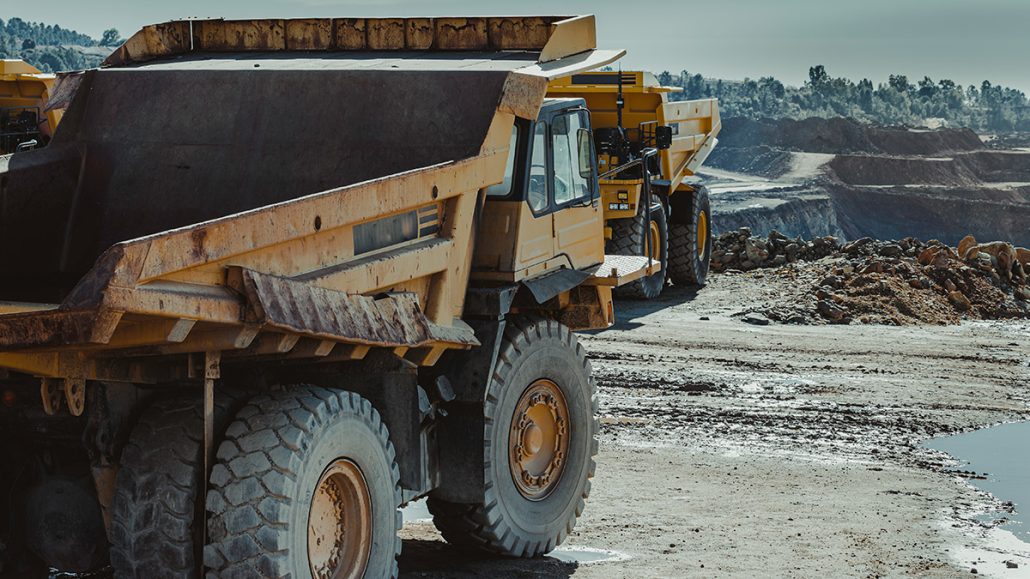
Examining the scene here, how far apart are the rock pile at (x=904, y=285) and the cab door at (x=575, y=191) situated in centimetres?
1084

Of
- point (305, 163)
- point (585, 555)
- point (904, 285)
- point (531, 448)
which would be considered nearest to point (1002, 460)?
point (585, 555)

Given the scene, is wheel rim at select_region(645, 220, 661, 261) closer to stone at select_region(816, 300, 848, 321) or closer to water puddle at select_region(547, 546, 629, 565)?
stone at select_region(816, 300, 848, 321)

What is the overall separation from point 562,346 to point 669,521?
167cm

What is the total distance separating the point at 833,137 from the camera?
9562 centimetres

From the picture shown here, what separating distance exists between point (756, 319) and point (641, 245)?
1.87m

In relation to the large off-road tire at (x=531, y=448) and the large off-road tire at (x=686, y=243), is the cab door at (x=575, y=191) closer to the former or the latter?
the large off-road tire at (x=531, y=448)

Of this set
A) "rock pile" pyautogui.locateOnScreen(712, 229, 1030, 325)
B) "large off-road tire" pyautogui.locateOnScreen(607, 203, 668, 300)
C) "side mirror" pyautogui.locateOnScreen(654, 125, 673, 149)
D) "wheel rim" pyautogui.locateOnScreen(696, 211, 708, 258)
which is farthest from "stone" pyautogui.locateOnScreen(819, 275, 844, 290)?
"side mirror" pyautogui.locateOnScreen(654, 125, 673, 149)

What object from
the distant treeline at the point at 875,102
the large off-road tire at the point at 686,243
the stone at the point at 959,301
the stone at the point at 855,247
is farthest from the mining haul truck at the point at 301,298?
the distant treeline at the point at 875,102

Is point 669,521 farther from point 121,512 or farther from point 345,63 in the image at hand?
point 121,512

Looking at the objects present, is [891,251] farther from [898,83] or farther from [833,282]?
[898,83]

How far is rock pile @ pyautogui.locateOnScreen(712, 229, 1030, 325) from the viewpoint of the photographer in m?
19.5

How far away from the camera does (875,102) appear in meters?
177

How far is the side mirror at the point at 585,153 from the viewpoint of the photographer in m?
8.67

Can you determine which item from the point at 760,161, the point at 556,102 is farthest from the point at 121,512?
the point at 760,161
